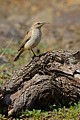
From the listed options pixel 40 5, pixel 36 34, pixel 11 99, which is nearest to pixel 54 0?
pixel 40 5

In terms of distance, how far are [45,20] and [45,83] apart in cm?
1252

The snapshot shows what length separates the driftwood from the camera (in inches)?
309

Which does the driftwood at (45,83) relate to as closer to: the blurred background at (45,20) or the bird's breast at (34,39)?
the bird's breast at (34,39)

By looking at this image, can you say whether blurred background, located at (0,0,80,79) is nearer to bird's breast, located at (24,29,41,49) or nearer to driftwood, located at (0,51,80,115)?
bird's breast, located at (24,29,41,49)

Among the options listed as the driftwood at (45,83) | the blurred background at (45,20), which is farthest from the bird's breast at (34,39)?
the blurred background at (45,20)

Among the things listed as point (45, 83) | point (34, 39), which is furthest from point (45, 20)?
point (45, 83)

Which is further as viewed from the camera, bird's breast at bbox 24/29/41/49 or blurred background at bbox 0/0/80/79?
blurred background at bbox 0/0/80/79

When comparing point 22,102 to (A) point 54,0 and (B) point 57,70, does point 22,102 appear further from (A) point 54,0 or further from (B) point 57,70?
(A) point 54,0

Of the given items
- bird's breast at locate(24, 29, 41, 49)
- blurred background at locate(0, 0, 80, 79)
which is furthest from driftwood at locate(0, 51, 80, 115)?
blurred background at locate(0, 0, 80, 79)

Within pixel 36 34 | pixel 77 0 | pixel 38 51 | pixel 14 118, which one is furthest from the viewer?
pixel 77 0

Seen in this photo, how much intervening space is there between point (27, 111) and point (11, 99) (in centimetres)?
36

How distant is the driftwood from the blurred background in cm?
482

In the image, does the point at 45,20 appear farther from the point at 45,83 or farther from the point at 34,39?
the point at 45,83

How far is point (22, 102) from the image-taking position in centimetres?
780
